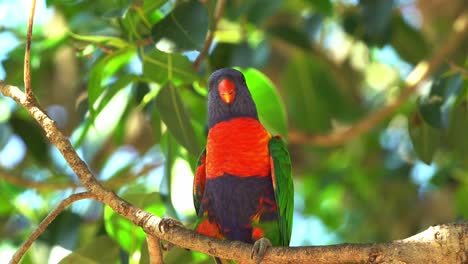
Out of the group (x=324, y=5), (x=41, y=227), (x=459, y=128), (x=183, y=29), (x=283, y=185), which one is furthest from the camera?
(x=324, y=5)

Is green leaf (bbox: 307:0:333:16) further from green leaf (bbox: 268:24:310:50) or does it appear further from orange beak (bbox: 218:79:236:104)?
orange beak (bbox: 218:79:236:104)

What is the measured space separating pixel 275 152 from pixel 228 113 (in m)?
0.30

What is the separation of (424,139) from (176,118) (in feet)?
4.04

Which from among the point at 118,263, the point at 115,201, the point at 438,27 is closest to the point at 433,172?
the point at 438,27

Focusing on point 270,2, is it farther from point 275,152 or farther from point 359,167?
point 359,167

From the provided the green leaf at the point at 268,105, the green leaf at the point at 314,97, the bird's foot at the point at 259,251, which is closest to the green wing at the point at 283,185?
the green leaf at the point at 268,105

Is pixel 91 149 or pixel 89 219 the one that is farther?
pixel 89 219

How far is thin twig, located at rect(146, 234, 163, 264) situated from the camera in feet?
7.41

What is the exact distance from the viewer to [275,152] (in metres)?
2.78

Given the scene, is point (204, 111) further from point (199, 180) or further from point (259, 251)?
point (259, 251)

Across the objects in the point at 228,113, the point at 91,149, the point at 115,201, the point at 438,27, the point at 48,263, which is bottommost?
the point at 115,201

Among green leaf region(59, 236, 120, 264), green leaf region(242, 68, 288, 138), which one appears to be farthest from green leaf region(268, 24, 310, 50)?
green leaf region(59, 236, 120, 264)

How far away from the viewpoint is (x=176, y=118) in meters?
2.77

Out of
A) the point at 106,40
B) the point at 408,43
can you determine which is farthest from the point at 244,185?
the point at 408,43
